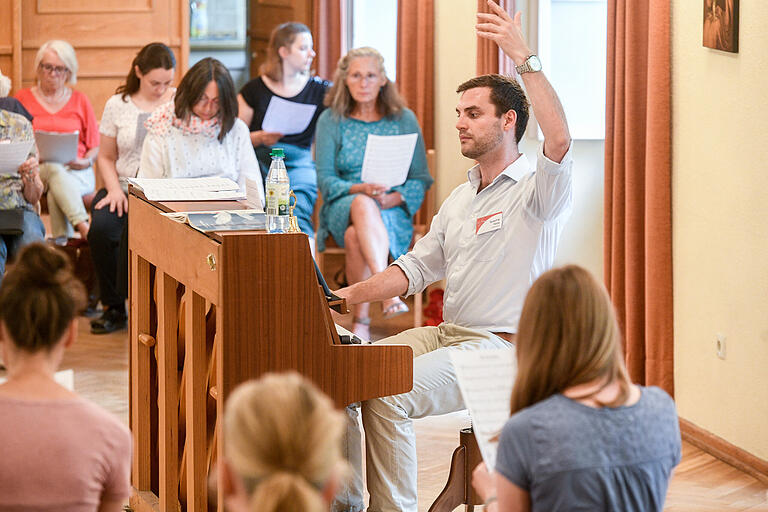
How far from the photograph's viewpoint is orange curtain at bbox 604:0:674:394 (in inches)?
162

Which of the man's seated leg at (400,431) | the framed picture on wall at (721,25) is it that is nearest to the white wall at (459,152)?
the framed picture on wall at (721,25)

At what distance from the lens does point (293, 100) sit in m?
5.89

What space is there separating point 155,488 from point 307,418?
7.28ft

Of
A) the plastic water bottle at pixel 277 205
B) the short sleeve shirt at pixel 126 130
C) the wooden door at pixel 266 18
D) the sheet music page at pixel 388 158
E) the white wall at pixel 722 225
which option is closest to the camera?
the plastic water bottle at pixel 277 205

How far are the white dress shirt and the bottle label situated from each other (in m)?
0.76

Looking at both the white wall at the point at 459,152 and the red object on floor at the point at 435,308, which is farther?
the red object on floor at the point at 435,308

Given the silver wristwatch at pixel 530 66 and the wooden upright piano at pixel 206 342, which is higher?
the silver wristwatch at pixel 530 66

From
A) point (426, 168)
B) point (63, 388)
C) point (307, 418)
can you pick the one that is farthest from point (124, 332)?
point (307, 418)

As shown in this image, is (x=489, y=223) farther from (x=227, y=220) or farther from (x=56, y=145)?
(x=56, y=145)

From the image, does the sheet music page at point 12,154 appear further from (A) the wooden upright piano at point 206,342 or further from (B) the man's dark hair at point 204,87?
(A) the wooden upright piano at point 206,342

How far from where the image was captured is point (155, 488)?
337 cm

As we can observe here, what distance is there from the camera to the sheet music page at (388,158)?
5.43 m

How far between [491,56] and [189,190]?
2.47 m

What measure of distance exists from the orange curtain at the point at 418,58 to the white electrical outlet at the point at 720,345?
2.77m
